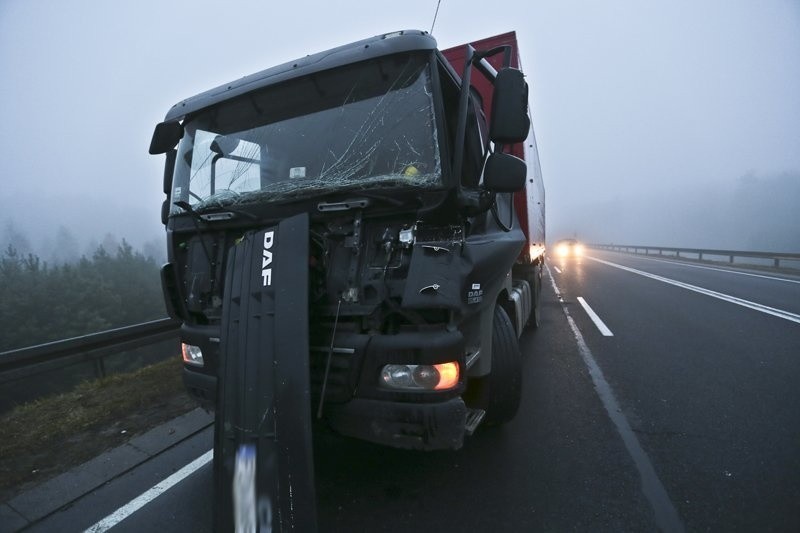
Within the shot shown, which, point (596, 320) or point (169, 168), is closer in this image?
point (169, 168)

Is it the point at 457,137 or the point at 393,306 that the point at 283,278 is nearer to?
the point at 393,306

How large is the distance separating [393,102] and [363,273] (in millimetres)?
1104

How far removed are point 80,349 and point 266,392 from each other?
12.7 ft

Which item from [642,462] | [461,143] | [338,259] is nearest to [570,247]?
[642,462]

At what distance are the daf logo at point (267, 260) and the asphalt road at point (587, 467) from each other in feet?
4.71

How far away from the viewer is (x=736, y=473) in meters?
2.54

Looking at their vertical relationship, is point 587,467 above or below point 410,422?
below

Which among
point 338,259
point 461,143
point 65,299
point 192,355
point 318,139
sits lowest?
point 65,299

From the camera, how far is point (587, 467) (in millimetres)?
2672

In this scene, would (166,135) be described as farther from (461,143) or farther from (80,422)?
(80,422)

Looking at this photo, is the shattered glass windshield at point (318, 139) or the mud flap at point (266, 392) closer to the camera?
the mud flap at point (266, 392)

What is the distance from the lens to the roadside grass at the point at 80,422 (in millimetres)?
2934

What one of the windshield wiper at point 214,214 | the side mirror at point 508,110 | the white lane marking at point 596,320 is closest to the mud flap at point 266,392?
the windshield wiper at point 214,214

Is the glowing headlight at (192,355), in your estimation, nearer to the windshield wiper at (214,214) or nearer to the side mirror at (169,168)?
the windshield wiper at (214,214)
